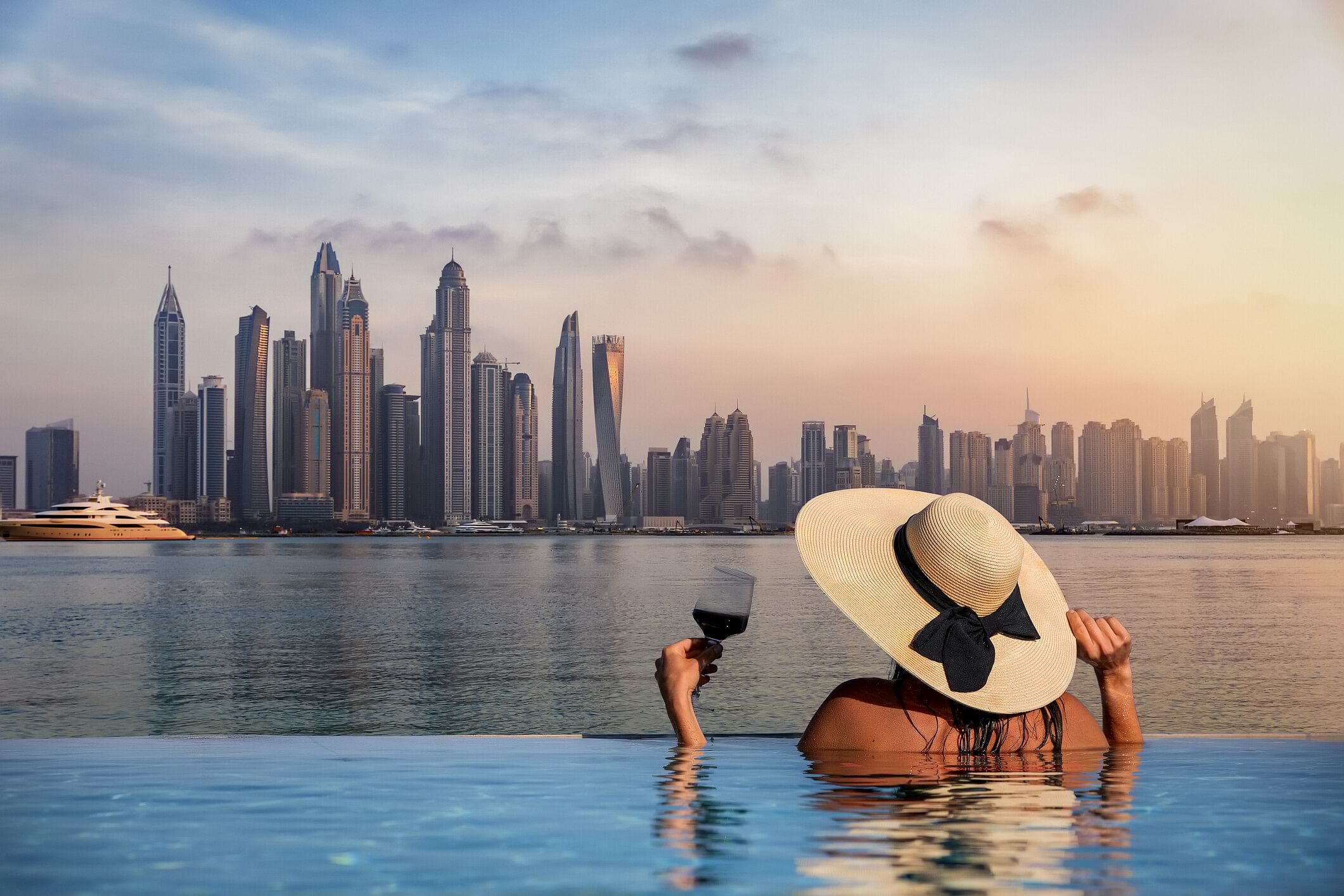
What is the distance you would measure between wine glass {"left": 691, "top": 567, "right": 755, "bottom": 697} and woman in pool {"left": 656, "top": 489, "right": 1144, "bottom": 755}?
0.15 meters

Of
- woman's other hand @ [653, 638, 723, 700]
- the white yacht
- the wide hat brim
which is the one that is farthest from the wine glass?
→ the white yacht

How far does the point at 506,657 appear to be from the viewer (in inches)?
1005

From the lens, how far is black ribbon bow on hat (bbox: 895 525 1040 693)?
4441mm

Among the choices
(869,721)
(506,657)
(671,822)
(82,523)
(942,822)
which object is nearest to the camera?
(942,822)

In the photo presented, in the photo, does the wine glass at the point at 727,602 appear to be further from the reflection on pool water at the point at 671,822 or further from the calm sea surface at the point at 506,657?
the calm sea surface at the point at 506,657

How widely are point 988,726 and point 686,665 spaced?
135 cm

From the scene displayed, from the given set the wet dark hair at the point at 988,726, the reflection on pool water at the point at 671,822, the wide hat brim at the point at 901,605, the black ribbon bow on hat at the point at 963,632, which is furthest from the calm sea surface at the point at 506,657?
the black ribbon bow on hat at the point at 963,632

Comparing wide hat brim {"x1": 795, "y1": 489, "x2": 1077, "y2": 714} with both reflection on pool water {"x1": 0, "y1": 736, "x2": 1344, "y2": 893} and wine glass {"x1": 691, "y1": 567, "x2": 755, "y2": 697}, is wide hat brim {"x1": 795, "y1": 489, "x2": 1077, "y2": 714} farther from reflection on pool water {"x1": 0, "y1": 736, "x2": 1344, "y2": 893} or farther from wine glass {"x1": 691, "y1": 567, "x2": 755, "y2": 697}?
reflection on pool water {"x1": 0, "y1": 736, "x2": 1344, "y2": 893}

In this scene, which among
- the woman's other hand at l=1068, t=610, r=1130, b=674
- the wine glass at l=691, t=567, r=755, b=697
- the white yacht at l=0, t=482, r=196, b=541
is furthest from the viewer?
the white yacht at l=0, t=482, r=196, b=541

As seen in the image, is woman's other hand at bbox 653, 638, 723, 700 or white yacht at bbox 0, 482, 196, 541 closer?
woman's other hand at bbox 653, 638, 723, 700

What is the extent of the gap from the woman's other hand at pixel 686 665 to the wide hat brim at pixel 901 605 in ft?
1.90

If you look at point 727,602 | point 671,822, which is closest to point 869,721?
point 727,602

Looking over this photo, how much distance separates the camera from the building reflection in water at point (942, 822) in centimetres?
382

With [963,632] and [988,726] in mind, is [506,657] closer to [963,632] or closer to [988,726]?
[988,726]
